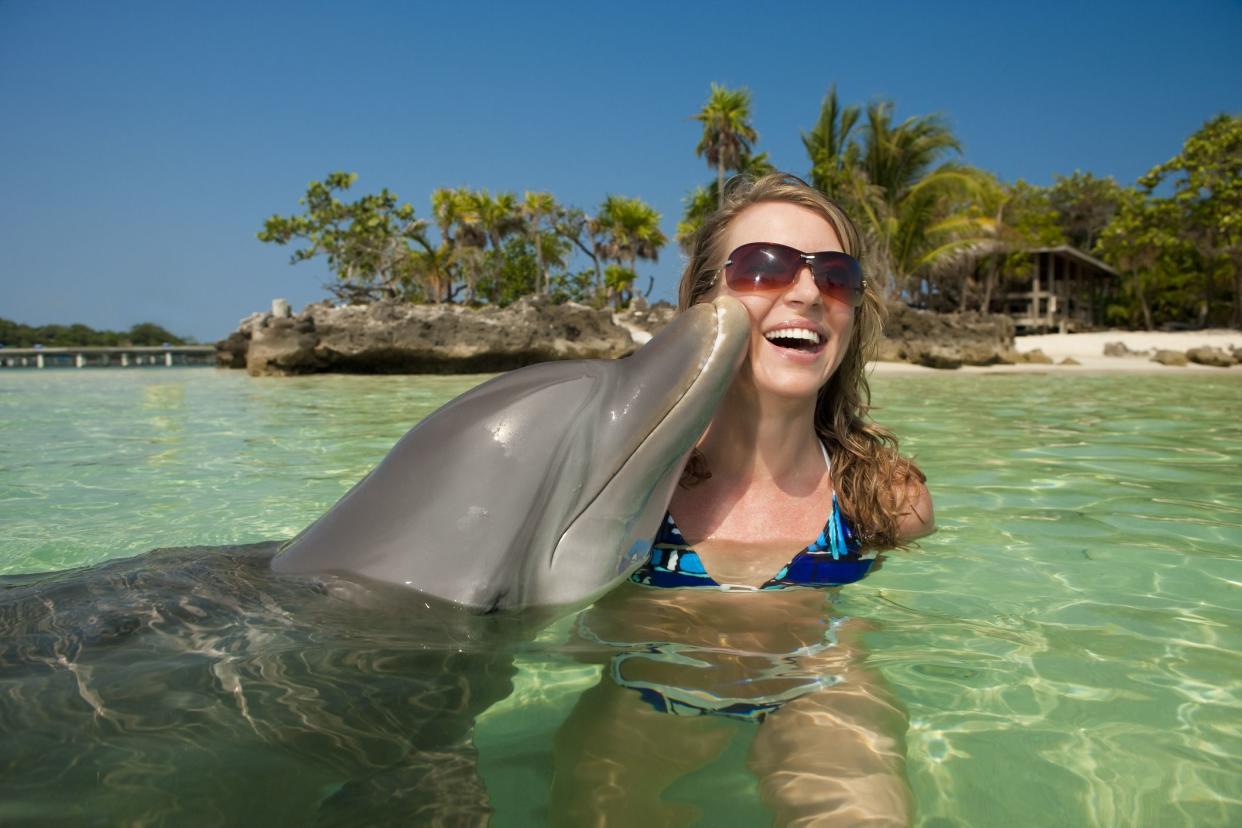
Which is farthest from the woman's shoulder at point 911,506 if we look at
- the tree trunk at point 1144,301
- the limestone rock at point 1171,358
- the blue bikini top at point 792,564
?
the tree trunk at point 1144,301

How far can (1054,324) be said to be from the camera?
3791 centimetres

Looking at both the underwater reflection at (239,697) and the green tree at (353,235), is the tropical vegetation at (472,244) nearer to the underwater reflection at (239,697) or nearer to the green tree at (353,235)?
the green tree at (353,235)

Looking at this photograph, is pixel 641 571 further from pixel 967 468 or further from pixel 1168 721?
pixel 967 468

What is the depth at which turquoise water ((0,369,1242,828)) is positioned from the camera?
1.67m

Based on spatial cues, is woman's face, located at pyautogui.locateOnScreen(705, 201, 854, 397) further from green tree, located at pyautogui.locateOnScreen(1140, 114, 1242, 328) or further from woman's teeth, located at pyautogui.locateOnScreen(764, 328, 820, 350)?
green tree, located at pyautogui.locateOnScreen(1140, 114, 1242, 328)

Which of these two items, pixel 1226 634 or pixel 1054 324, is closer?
pixel 1226 634

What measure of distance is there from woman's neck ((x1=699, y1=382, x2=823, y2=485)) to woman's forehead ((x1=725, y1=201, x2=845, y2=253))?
1.46 ft

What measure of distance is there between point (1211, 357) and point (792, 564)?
23093 millimetres

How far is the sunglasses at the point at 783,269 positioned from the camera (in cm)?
246

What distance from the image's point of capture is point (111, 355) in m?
46.5

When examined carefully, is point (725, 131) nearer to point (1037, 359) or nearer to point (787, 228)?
point (1037, 359)

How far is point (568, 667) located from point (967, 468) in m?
3.96

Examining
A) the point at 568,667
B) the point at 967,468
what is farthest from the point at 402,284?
the point at 568,667

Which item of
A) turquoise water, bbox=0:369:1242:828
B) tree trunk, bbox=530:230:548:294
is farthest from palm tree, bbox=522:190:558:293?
turquoise water, bbox=0:369:1242:828
